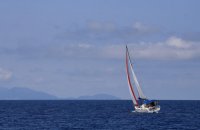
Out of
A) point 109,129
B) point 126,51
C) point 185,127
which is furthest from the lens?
point 126,51

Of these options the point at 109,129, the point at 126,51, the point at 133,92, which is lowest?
the point at 109,129

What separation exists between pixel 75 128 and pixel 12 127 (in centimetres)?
1049

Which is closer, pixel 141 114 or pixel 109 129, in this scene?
Answer: pixel 109 129

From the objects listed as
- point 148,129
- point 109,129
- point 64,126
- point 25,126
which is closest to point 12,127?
point 25,126

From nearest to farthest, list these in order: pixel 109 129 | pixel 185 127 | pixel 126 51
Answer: pixel 109 129 < pixel 185 127 < pixel 126 51

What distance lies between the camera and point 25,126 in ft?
269

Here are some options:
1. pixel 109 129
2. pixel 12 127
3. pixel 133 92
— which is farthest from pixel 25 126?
pixel 133 92

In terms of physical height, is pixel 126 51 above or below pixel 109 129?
above

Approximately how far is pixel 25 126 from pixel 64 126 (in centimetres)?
650

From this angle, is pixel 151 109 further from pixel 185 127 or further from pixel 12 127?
pixel 12 127

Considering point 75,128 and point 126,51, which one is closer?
point 75,128

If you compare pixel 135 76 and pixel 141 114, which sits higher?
pixel 135 76

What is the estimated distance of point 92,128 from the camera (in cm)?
7862

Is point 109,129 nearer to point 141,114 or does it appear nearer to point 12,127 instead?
point 12,127
